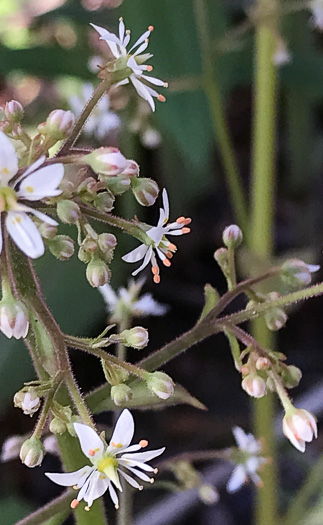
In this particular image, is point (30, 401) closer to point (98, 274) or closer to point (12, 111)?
point (98, 274)

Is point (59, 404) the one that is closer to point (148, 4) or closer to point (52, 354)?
point (52, 354)

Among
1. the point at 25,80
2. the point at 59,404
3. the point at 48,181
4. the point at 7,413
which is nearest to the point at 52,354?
the point at 59,404

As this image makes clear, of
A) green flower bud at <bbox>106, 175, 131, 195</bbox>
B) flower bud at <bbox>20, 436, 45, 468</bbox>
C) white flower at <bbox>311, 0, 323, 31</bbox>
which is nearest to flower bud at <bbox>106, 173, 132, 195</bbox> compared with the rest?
green flower bud at <bbox>106, 175, 131, 195</bbox>

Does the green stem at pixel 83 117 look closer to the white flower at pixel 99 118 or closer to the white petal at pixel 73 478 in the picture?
the white petal at pixel 73 478

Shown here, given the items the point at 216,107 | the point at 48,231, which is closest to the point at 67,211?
the point at 48,231

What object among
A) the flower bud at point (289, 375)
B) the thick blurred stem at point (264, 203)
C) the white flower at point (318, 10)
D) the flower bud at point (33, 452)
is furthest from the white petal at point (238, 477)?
the white flower at point (318, 10)

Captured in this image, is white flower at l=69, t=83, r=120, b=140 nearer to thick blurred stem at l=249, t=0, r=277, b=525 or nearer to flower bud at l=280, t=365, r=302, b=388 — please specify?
thick blurred stem at l=249, t=0, r=277, b=525
